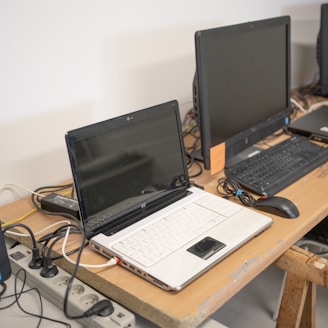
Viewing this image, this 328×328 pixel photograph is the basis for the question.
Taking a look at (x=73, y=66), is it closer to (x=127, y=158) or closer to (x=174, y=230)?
(x=127, y=158)

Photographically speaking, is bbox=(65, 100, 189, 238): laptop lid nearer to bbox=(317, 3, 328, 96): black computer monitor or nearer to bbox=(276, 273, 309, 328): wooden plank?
bbox=(276, 273, 309, 328): wooden plank

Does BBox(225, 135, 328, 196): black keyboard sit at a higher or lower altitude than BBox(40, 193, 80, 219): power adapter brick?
lower

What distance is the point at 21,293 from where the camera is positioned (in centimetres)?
103

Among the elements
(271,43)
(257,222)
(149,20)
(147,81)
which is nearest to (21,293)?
(257,222)

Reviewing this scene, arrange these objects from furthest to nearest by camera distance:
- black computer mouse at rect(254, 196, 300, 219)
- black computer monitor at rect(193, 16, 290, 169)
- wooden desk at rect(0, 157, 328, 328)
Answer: black computer monitor at rect(193, 16, 290, 169) → black computer mouse at rect(254, 196, 300, 219) → wooden desk at rect(0, 157, 328, 328)

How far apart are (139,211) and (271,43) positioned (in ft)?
2.59

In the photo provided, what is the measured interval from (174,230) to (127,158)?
0.73ft

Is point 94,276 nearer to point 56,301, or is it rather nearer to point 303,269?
point 56,301

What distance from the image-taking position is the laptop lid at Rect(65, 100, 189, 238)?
1039 millimetres

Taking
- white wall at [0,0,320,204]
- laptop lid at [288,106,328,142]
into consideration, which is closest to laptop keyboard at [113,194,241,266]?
white wall at [0,0,320,204]

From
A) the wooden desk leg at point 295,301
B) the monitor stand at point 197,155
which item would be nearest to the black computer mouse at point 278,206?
the wooden desk leg at point 295,301

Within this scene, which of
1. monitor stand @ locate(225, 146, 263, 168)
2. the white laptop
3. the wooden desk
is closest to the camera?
the wooden desk

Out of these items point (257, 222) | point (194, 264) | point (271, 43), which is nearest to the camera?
point (194, 264)

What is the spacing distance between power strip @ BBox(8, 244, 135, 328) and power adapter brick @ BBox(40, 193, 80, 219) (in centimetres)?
15
